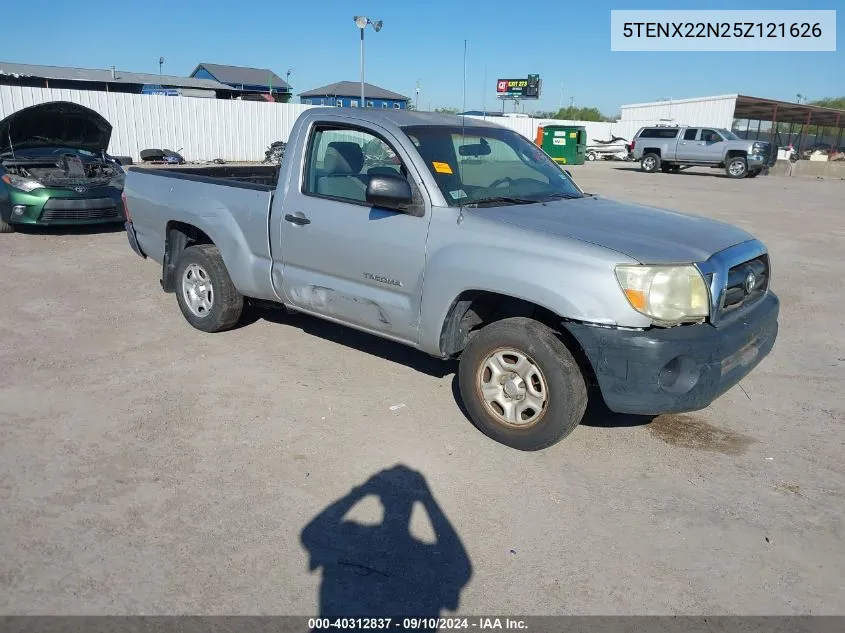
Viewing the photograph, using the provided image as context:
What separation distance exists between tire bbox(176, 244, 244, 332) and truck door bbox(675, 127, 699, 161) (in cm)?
2843

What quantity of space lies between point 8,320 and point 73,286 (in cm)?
133

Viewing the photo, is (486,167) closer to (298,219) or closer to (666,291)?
(298,219)

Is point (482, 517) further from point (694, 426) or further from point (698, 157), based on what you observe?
point (698, 157)

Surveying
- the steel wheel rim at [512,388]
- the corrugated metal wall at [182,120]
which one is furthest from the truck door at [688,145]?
the steel wheel rim at [512,388]

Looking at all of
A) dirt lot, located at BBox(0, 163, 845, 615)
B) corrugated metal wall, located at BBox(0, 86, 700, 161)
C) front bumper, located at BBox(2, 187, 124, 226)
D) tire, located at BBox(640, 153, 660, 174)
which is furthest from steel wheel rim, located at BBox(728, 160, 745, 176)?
front bumper, located at BBox(2, 187, 124, 226)

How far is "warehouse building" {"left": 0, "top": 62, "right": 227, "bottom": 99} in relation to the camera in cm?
4622

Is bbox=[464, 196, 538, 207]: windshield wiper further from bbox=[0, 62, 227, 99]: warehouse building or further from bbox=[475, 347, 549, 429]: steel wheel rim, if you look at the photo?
bbox=[0, 62, 227, 99]: warehouse building

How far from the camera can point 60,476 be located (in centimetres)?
361

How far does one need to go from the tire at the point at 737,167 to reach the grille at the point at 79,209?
2591 centimetres

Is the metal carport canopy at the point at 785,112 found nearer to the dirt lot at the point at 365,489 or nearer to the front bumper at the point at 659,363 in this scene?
the dirt lot at the point at 365,489

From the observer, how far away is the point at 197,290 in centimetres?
595

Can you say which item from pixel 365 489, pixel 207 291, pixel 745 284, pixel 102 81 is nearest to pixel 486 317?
pixel 365 489

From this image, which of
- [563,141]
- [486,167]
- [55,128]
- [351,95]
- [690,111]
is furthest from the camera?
[351,95]

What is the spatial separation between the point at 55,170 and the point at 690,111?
4348 cm
